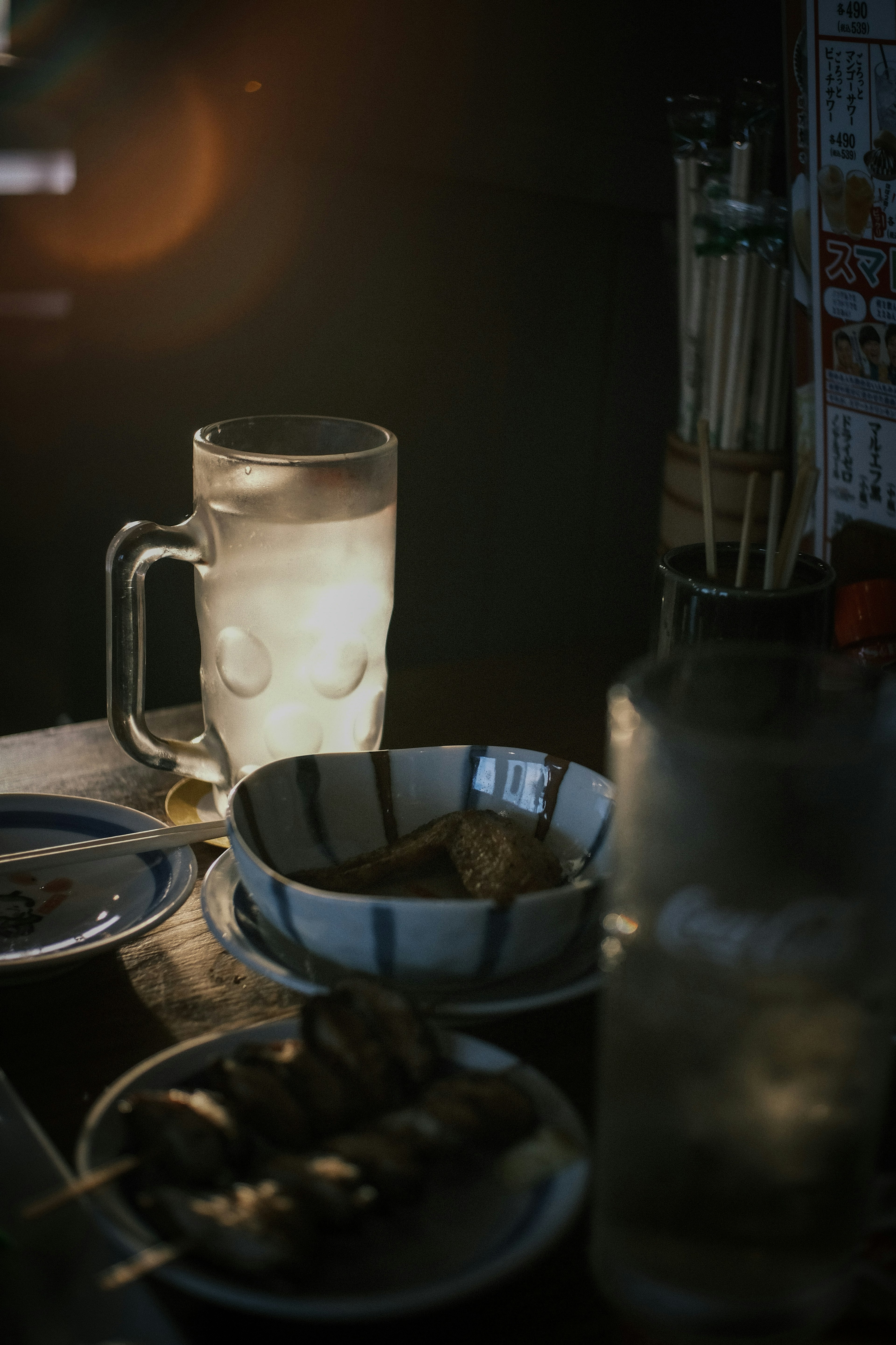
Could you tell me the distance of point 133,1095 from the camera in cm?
48

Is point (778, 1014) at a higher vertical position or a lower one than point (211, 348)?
lower

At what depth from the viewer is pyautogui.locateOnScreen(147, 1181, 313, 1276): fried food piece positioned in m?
0.41

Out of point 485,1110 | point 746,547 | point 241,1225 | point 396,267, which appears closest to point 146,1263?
point 241,1225

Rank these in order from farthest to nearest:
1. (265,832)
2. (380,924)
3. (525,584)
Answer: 1. (525,584)
2. (265,832)
3. (380,924)

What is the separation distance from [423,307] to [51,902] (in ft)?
4.60

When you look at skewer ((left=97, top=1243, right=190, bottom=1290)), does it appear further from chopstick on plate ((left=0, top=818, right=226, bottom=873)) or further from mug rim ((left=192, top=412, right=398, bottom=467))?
mug rim ((left=192, top=412, right=398, bottom=467))

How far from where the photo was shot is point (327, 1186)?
44cm

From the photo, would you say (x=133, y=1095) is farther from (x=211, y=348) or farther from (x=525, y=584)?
(x=525, y=584)

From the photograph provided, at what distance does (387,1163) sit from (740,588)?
0.51m

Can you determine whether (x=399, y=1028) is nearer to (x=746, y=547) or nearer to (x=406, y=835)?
(x=406, y=835)

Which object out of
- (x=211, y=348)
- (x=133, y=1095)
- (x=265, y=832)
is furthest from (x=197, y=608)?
(x=211, y=348)

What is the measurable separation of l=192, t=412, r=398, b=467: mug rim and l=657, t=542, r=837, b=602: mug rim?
23 centimetres

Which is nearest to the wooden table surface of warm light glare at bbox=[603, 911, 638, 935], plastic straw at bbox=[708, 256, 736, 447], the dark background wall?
warm light glare at bbox=[603, 911, 638, 935]

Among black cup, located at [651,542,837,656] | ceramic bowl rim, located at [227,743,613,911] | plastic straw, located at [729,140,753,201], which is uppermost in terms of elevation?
plastic straw, located at [729,140,753,201]
